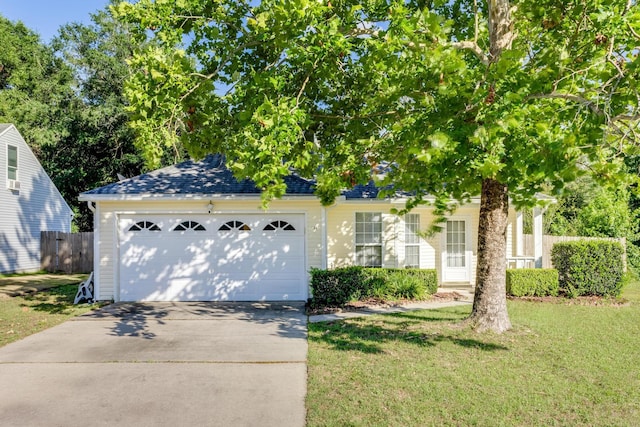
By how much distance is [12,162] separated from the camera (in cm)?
1952

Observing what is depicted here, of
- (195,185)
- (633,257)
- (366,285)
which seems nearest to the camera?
(366,285)

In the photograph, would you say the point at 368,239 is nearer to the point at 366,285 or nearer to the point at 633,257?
the point at 366,285

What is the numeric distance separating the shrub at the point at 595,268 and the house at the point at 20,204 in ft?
69.2

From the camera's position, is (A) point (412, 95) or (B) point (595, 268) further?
(B) point (595, 268)

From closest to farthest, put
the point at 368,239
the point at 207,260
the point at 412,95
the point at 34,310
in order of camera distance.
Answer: the point at 412,95 → the point at 34,310 → the point at 207,260 → the point at 368,239

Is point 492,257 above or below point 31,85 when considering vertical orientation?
below

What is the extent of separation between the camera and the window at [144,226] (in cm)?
1147

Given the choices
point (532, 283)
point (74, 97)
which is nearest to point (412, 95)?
point (532, 283)

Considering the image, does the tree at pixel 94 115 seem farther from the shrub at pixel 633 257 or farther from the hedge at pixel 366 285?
the shrub at pixel 633 257

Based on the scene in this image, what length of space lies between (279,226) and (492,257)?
18.4ft

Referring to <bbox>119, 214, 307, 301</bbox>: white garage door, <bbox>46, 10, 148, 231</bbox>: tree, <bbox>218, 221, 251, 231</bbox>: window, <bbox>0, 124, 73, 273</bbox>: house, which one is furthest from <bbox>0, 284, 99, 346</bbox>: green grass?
<bbox>46, 10, 148, 231</bbox>: tree

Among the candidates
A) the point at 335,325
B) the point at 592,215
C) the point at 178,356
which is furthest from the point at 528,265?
the point at 178,356

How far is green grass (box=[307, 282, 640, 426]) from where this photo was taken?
14.9 ft

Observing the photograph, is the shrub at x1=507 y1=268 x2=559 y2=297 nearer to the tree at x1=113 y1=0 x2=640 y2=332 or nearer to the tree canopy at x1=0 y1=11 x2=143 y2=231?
the tree at x1=113 y1=0 x2=640 y2=332
